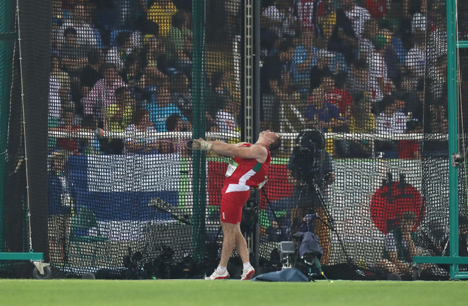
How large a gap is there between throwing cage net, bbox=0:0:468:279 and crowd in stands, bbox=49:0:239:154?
2 centimetres

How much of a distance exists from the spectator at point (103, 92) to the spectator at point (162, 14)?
0.75 metres

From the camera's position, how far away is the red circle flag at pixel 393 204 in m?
10.7

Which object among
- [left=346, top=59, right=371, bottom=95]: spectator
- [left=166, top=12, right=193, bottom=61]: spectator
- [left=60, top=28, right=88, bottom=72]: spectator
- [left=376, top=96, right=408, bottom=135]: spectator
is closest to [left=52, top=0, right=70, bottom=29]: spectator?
[left=60, top=28, right=88, bottom=72]: spectator

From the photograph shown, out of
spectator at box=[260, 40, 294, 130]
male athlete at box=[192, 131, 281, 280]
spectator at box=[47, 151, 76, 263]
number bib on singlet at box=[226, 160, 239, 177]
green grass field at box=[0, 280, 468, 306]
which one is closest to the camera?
green grass field at box=[0, 280, 468, 306]

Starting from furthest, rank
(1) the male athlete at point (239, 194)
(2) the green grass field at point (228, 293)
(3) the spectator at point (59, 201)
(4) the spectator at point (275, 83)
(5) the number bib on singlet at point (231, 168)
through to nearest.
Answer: (4) the spectator at point (275, 83), (3) the spectator at point (59, 201), (5) the number bib on singlet at point (231, 168), (1) the male athlete at point (239, 194), (2) the green grass field at point (228, 293)

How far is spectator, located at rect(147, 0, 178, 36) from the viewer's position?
10.8m

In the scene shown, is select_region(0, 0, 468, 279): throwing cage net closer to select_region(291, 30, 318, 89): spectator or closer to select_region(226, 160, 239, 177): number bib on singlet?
select_region(291, 30, 318, 89): spectator

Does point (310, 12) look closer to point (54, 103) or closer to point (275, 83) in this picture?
point (275, 83)

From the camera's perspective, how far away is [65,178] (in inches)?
424

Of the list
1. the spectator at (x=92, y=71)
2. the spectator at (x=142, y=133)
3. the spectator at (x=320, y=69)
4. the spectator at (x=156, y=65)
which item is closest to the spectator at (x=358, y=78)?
the spectator at (x=320, y=69)

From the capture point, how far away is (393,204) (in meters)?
10.8

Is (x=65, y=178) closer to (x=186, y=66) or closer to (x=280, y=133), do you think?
(x=186, y=66)

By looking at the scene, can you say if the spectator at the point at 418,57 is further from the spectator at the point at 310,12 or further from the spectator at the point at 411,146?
the spectator at the point at 310,12

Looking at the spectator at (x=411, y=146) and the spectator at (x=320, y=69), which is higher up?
the spectator at (x=320, y=69)
